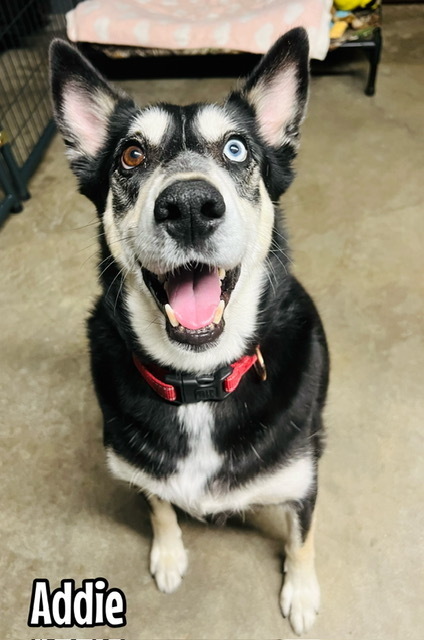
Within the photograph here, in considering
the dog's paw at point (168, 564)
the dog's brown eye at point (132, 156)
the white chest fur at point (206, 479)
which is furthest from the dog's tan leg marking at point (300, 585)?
the dog's brown eye at point (132, 156)

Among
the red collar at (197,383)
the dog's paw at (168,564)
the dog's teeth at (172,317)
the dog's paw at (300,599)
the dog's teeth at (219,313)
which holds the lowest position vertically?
the dog's paw at (300,599)

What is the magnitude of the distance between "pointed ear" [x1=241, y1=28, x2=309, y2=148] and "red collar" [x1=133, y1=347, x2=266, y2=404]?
56cm

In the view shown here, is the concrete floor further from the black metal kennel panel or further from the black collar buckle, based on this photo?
the black collar buckle

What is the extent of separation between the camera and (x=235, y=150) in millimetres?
1297

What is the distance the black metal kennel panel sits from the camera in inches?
115

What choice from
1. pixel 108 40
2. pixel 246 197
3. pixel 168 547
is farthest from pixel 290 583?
pixel 108 40

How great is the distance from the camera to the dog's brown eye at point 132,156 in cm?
128

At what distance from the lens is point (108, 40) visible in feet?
10.3

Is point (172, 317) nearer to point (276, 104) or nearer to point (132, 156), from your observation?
point (132, 156)

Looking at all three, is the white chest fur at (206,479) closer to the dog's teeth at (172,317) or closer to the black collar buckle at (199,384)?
the black collar buckle at (199,384)

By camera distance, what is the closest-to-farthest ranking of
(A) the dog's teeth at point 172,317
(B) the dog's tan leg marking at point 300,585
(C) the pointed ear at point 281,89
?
(A) the dog's teeth at point 172,317 → (C) the pointed ear at point 281,89 → (B) the dog's tan leg marking at point 300,585

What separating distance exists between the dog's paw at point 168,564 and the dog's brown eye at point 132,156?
1.05 meters

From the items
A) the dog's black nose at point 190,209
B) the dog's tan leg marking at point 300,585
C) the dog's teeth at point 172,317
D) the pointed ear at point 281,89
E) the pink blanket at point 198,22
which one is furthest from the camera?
the pink blanket at point 198,22

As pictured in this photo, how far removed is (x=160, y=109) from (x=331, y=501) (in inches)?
48.6
